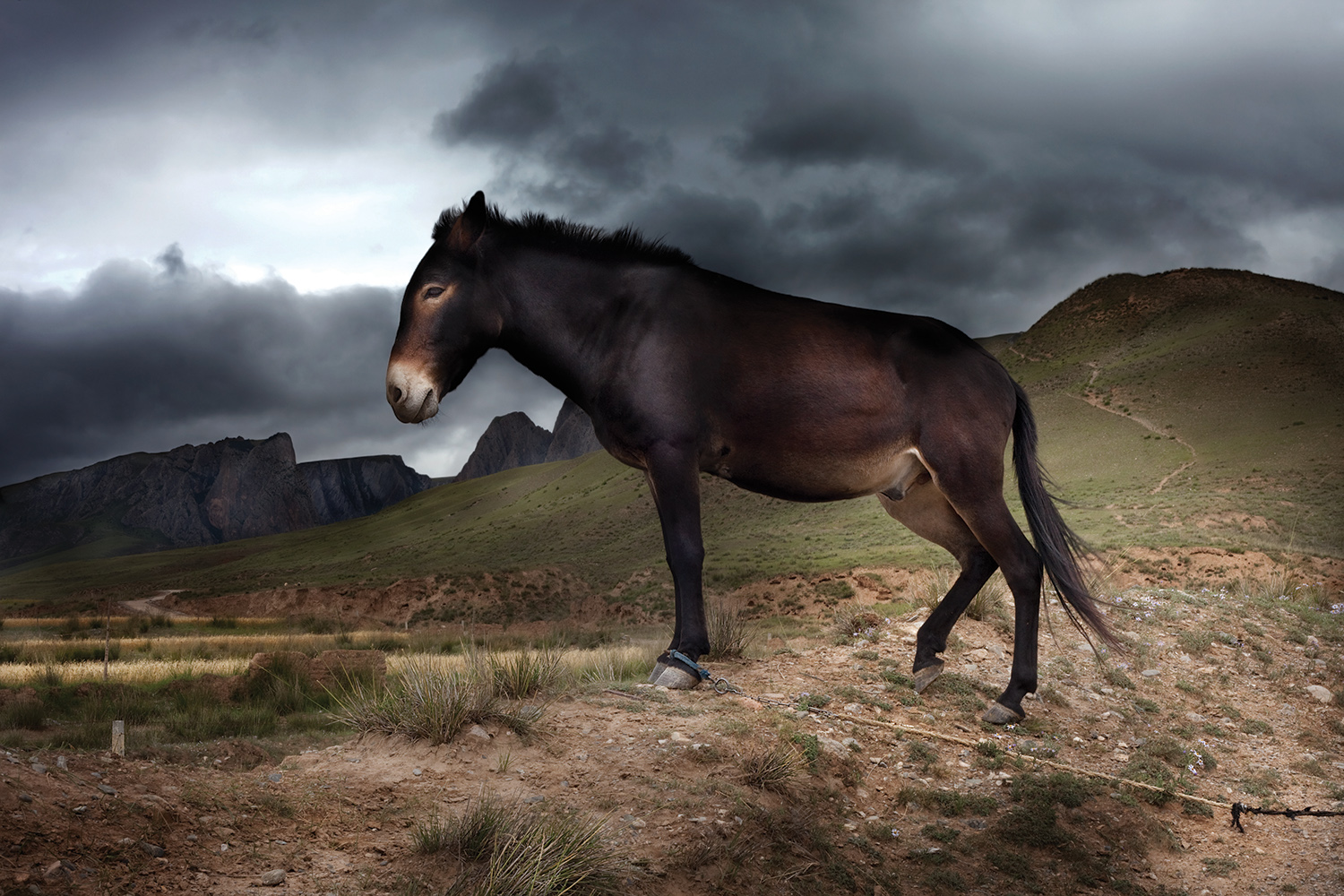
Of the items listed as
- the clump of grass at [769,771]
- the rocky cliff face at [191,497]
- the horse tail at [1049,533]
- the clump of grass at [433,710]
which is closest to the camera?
the clump of grass at [769,771]

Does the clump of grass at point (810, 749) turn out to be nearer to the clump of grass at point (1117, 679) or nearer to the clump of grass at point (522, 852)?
the clump of grass at point (522, 852)

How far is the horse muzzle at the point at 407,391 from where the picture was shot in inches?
219

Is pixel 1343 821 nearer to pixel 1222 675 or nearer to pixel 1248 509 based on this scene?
pixel 1222 675

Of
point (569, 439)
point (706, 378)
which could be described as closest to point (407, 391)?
point (706, 378)

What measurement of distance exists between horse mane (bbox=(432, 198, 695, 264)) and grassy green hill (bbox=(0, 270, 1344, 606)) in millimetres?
26426

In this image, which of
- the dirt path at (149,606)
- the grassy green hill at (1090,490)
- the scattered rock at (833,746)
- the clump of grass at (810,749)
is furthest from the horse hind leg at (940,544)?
the dirt path at (149,606)

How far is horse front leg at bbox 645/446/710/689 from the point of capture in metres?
5.73

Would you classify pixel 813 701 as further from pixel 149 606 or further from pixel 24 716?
pixel 149 606

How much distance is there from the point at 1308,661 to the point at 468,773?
33.1ft

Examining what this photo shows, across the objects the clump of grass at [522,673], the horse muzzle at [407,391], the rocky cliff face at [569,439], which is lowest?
the clump of grass at [522,673]

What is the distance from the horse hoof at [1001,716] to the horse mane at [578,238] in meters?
4.33

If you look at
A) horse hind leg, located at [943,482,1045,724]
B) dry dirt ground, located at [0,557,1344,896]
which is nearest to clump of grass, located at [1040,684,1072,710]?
dry dirt ground, located at [0,557,1344,896]

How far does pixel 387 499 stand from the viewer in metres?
178

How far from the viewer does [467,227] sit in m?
5.98
